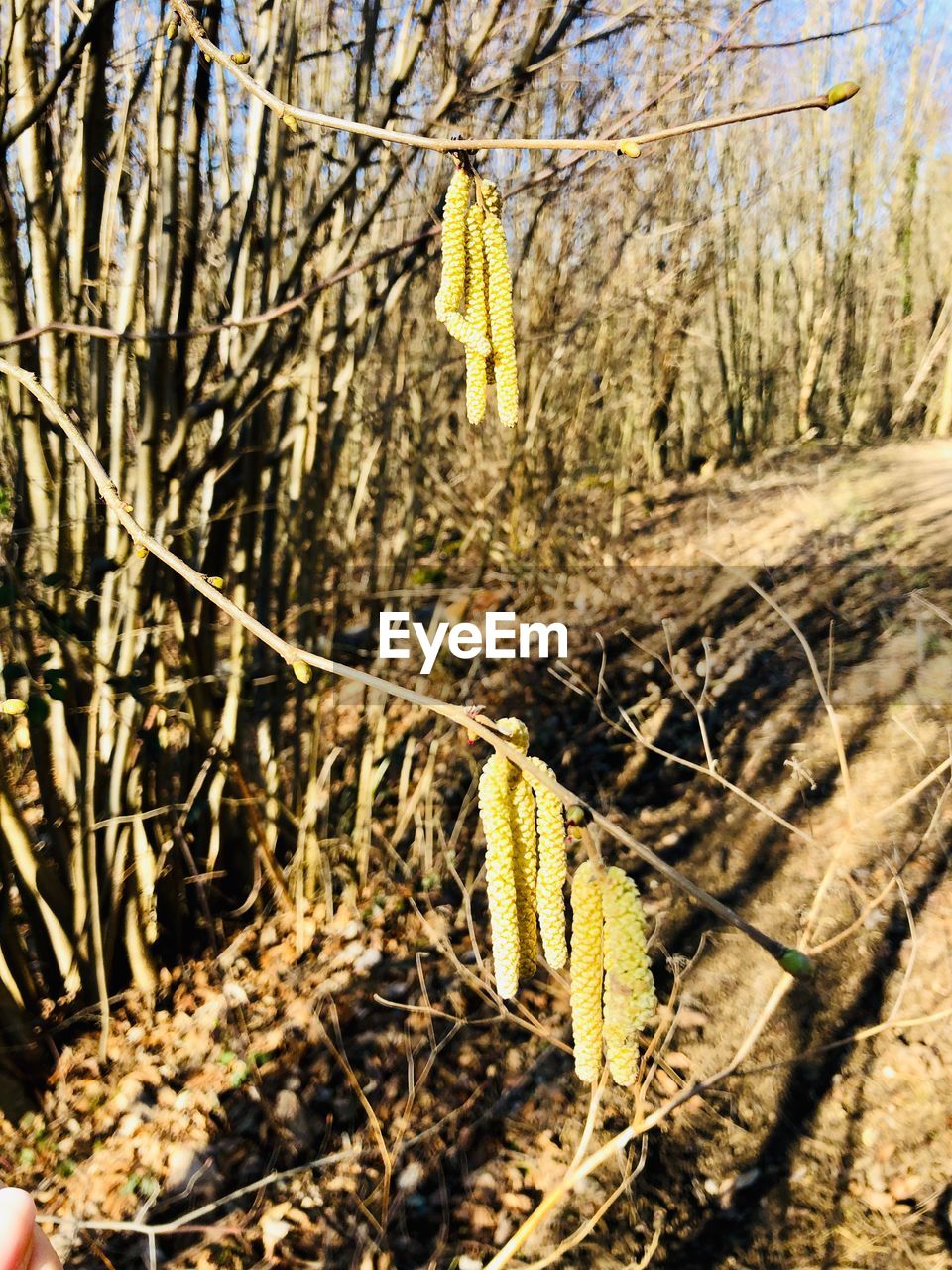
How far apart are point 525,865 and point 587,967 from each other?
12 centimetres

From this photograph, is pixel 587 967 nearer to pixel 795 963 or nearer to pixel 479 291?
pixel 795 963

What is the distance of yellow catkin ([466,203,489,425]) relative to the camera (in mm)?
1063

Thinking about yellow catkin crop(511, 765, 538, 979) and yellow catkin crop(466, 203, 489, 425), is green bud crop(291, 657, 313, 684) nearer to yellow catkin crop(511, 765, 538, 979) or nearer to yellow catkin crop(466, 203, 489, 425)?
yellow catkin crop(511, 765, 538, 979)

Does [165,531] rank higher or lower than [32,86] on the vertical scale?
lower

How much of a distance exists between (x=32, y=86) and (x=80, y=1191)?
3137 mm

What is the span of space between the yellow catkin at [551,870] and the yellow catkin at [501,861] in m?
0.03


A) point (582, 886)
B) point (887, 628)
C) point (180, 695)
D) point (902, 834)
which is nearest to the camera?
point (582, 886)

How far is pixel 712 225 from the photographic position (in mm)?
8977

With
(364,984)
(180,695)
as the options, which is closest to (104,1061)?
(364,984)

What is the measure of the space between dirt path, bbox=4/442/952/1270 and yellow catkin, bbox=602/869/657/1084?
1268 millimetres

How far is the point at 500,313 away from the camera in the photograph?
109cm

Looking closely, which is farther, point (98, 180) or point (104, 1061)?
point (104, 1061)

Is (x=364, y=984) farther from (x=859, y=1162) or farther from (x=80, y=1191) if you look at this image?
(x=859, y=1162)

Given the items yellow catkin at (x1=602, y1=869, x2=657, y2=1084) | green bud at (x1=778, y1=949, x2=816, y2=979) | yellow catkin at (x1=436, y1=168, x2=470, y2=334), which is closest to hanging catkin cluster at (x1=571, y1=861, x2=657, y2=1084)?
yellow catkin at (x1=602, y1=869, x2=657, y2=1084)
